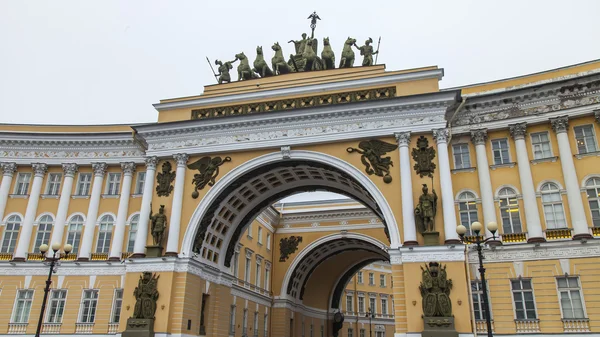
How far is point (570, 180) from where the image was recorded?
76.0ft

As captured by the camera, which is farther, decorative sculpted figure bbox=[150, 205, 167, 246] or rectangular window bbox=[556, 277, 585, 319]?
decorative sculpted figure bbox=[150, 205, 167, 246]

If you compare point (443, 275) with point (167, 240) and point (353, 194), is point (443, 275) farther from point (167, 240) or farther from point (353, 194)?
point (167, 240)

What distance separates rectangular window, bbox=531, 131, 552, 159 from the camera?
80.3 ft

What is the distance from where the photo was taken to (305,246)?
4294cm

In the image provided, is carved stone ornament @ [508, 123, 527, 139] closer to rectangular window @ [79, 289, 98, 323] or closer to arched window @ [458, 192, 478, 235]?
arched window @ [458, 192, 478, 235]

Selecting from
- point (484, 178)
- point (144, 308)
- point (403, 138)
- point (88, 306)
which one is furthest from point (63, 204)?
point (484, 178)

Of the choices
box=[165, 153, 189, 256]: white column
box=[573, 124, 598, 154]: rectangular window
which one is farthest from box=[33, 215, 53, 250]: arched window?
box=[573, 124, 598, 154]: rectangular window

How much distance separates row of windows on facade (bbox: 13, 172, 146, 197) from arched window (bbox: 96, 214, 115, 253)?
5.63 feet

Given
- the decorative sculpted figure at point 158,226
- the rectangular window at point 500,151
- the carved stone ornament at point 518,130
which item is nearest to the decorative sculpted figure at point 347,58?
the rectangular window at point 500,151

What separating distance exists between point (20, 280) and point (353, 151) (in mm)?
20374

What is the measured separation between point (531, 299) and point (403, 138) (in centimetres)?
943

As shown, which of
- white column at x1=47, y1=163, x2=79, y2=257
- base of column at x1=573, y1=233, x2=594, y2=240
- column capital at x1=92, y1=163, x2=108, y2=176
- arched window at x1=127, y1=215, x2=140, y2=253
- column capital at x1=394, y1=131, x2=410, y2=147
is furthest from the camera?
column capital at x1=92, y1=163, x2=108, y2=176

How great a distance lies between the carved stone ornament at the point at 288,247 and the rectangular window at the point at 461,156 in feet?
67.1

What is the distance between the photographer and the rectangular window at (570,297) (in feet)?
70.8
